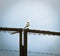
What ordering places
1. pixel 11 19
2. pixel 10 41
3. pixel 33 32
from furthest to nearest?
1. pixel 11 19
2. pixel 10 41
3. pixel 33 32

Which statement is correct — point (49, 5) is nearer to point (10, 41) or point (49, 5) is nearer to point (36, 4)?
point (36, 4)

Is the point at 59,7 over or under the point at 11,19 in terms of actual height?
over

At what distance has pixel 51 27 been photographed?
473 cm

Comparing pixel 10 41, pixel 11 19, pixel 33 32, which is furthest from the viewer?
pixel 11 19

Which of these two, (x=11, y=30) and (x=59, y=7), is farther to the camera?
(x=59, y=7)

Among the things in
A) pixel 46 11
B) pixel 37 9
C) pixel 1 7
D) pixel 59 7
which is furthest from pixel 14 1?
pixel 59 7

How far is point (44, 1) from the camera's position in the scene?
15.3 ft

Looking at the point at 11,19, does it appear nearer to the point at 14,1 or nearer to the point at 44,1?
the point at 14,1

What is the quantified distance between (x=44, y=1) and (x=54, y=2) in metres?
0.32

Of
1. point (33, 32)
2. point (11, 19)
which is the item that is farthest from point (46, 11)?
point (33, 32)

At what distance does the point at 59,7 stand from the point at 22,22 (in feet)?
4.31

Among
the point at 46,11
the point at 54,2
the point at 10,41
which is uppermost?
the point at 54,2

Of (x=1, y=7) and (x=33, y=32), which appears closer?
(x=33, y=32)

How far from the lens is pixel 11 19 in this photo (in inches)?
192
